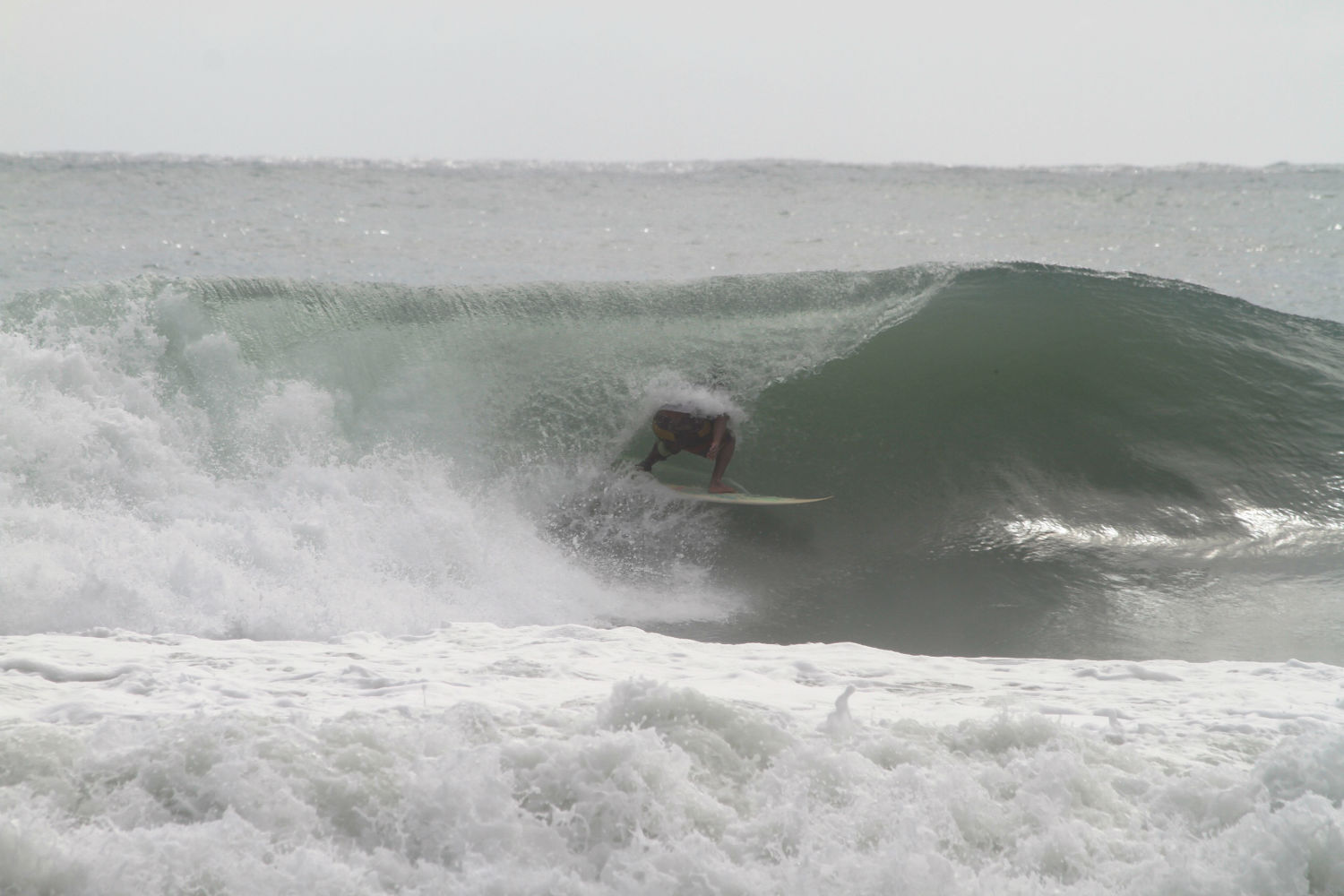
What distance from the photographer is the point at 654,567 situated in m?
6.34

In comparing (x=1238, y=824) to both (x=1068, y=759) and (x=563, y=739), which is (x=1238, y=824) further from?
(x=563, y=739)

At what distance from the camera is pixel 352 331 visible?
7.69 meters

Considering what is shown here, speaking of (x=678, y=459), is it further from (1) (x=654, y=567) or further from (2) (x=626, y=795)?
(2) (x=626, y=795)

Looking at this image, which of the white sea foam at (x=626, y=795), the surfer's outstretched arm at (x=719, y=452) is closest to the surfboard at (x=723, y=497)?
the surfer's outstretched arm at (x=719, y=452)

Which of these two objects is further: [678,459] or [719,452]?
[678,459]

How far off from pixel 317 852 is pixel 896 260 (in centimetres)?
1031

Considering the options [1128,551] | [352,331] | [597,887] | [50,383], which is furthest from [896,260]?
[597,887]

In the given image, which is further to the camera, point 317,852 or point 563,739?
point 563,739

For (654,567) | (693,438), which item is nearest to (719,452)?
(693,438)

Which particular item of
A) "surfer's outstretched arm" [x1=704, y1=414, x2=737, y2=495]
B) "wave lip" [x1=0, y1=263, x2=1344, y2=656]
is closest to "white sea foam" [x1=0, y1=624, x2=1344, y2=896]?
"wave lip" [x1=0, y1=263, x2=1344, y2=656]

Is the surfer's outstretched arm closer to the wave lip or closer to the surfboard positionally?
the surfboard

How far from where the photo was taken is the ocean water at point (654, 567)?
8.61 feet

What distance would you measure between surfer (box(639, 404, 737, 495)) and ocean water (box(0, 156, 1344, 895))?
16 centimetres

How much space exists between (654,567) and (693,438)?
1318mm
